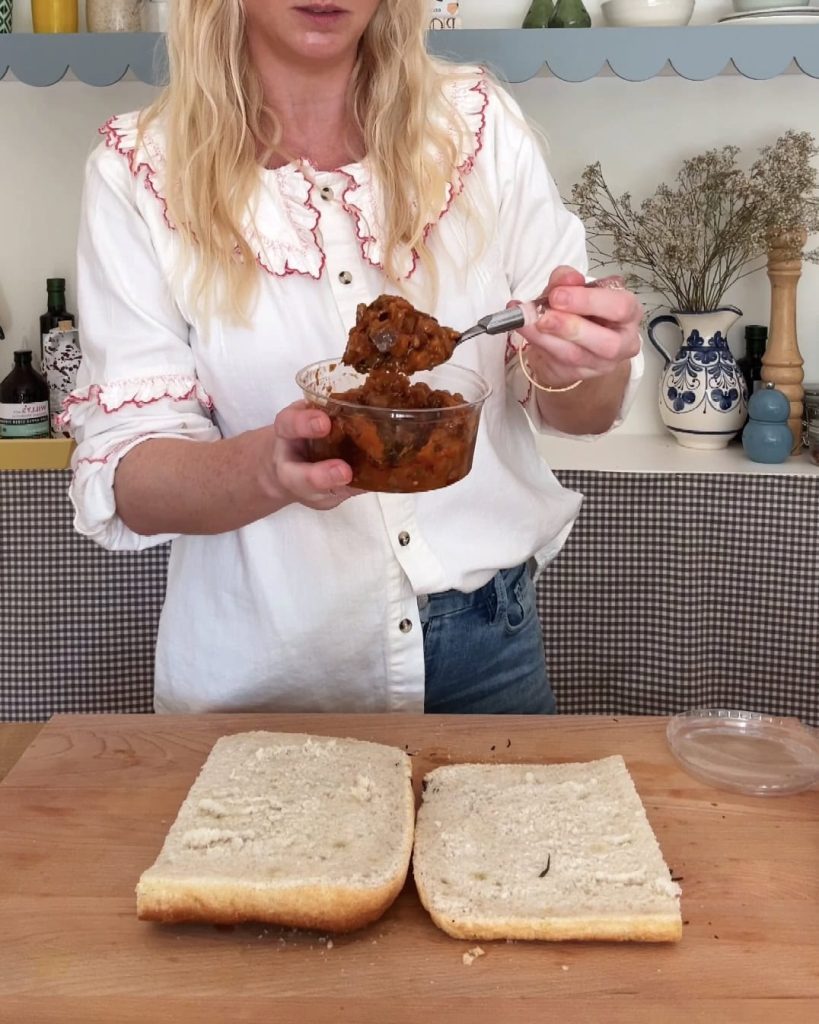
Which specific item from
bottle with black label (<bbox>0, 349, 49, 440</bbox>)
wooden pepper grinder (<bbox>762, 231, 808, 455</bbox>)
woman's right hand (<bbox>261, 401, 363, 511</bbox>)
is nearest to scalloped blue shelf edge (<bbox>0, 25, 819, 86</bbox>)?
wooden pepper grinder (<bbox>762, 231, 808, 455</bbox>)

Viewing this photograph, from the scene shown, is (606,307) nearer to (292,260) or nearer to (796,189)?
(292,260)

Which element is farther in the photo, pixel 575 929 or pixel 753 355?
pixel 753 355

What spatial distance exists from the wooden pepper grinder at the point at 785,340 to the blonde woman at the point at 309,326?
3.78 feet

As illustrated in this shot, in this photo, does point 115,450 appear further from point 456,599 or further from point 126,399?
point 456,599

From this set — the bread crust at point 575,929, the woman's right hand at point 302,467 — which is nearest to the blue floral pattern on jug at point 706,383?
the woman's right hand at point 302,467

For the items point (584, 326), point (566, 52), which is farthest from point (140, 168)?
point (566, 52)

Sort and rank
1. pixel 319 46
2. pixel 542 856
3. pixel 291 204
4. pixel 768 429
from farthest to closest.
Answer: pixel 768 429 < pixel 291 204 < pixel 319 46 < pixel 542 856

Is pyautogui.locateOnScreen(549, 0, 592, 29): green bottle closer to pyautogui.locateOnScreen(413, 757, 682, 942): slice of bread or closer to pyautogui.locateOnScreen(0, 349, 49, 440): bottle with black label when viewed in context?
pyautogui.locateOnScreen(0, 349, 49, 440): bottle with black label

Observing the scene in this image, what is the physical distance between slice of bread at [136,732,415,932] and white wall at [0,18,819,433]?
5.70ft

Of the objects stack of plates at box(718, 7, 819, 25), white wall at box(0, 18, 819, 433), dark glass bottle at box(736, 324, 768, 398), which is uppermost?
stack of plates at box(718, 7, 819, 25)

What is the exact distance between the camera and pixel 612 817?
42.0 inches

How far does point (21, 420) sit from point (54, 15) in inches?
32.4

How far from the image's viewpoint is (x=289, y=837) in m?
1.04

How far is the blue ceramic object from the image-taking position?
2336mm
